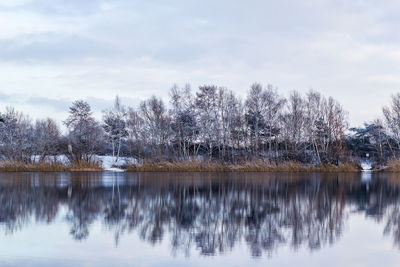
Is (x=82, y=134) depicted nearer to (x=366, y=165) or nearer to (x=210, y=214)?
(x=366, y=165)

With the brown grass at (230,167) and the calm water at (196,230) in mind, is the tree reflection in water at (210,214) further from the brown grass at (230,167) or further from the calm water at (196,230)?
the brown grass at (230,167)

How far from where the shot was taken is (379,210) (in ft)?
50.3

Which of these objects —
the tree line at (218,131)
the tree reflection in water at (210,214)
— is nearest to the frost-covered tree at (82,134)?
the tree line at (218,131)

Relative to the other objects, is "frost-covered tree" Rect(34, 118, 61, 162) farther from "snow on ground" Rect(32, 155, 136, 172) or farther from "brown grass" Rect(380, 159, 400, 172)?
"brown grass" Rect(380, 159, 400, 172)

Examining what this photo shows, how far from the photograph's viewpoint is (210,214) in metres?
13.7

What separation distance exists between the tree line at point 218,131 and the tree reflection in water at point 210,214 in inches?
992

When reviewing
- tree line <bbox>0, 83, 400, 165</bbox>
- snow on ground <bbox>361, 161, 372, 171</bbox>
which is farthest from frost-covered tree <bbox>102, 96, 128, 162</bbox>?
snow on ground <bbox>361, 161, 372, 171</bbox>

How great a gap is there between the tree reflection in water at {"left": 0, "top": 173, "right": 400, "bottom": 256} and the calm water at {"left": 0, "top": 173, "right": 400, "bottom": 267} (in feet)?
0.08

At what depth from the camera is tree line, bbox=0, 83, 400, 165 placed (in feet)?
150

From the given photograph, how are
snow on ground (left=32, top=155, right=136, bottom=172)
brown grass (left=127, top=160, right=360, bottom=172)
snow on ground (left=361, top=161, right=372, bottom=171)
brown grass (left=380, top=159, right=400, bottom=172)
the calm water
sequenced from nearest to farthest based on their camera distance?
the calm water, brown grass (left=127, top=160, right=360, bottom=172), brown grass (left=380, top=159, right=400, bottom=172), snow on ground (left=32, top=155, right=136, bottom=172), snow on ground (left=361, top=161, right=372, bottom=171)

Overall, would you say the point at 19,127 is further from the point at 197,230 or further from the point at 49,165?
the point at 197,230

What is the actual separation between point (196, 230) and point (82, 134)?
36145mm

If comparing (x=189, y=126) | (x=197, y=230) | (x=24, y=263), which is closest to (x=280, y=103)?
(x=189, y=126)

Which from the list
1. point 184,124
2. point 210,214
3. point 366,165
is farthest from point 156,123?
point 210,214
